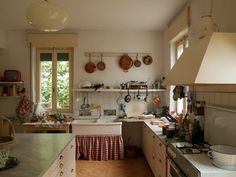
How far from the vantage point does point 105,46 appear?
5.17 metres

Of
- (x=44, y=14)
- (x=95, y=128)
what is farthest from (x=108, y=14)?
(x=44, y=14)

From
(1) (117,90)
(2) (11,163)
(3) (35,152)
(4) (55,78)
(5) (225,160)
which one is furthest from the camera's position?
(4) (55,78)

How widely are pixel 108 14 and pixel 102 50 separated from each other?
122 cm

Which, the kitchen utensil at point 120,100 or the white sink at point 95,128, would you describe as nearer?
the white sink at point 95,128

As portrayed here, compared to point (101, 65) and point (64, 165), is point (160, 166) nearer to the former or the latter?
point (64, 165)

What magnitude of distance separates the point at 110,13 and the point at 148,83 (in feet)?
6.12

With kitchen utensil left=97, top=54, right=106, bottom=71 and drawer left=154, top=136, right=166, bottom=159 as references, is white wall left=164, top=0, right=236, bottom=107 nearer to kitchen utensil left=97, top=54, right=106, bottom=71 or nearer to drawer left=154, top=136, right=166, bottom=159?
drawer left=154, top=136, right=166, bottom=159

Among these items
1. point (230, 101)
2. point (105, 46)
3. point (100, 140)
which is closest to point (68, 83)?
point (105, 46)

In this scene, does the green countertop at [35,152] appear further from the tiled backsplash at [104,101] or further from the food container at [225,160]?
the tiled backsplash at [104,101]

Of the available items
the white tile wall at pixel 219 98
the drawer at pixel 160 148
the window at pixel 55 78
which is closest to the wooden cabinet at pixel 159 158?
the drawer at pixel 160 148

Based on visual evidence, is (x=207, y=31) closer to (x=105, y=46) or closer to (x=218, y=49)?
(x=218, y=49)

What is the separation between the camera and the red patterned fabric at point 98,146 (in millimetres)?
4438

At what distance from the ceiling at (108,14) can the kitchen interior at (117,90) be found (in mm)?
16

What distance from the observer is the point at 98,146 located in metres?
4.45
